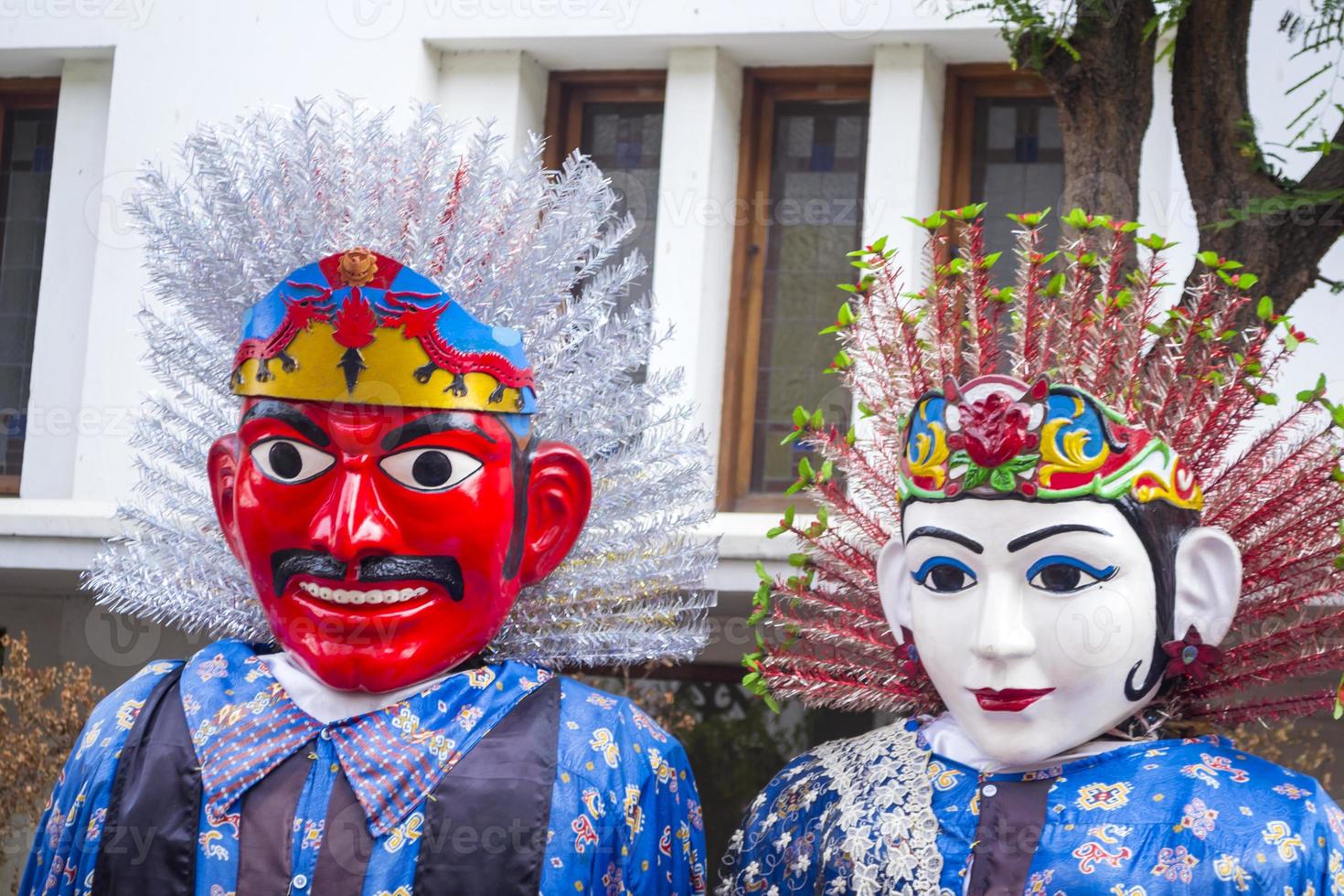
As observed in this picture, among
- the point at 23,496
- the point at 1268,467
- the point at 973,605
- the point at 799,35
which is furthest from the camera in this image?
the point at 23,496

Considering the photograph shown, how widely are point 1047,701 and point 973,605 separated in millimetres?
194

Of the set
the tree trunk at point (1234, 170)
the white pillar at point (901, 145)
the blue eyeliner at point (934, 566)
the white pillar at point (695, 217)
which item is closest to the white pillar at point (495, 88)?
the white pillar at point (695, 217)

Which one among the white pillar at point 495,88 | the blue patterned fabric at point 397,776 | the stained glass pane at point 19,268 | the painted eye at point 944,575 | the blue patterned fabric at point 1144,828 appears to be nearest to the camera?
the blue patterned fabric at point 1144,828

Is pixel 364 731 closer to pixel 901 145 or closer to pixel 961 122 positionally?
pixel 901 145

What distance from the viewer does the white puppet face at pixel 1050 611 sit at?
10.3 ft

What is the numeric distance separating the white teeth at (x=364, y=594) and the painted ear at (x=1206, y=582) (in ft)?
4.15

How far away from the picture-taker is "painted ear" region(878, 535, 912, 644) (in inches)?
134

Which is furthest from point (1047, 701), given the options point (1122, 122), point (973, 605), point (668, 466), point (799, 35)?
point (799, 35)

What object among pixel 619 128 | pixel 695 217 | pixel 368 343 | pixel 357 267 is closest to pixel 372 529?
pixel 368 343

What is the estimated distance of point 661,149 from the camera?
623 centimetres

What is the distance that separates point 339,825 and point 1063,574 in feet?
4.04

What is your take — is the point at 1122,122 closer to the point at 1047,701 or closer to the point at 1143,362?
the point at 1143,362

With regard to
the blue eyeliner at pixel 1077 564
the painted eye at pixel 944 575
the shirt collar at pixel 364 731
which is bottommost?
the shirt collar at pixel 364 731

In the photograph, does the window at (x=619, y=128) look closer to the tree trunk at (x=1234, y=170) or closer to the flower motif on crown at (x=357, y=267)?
the tree trunk at (x=1234, y=170)
